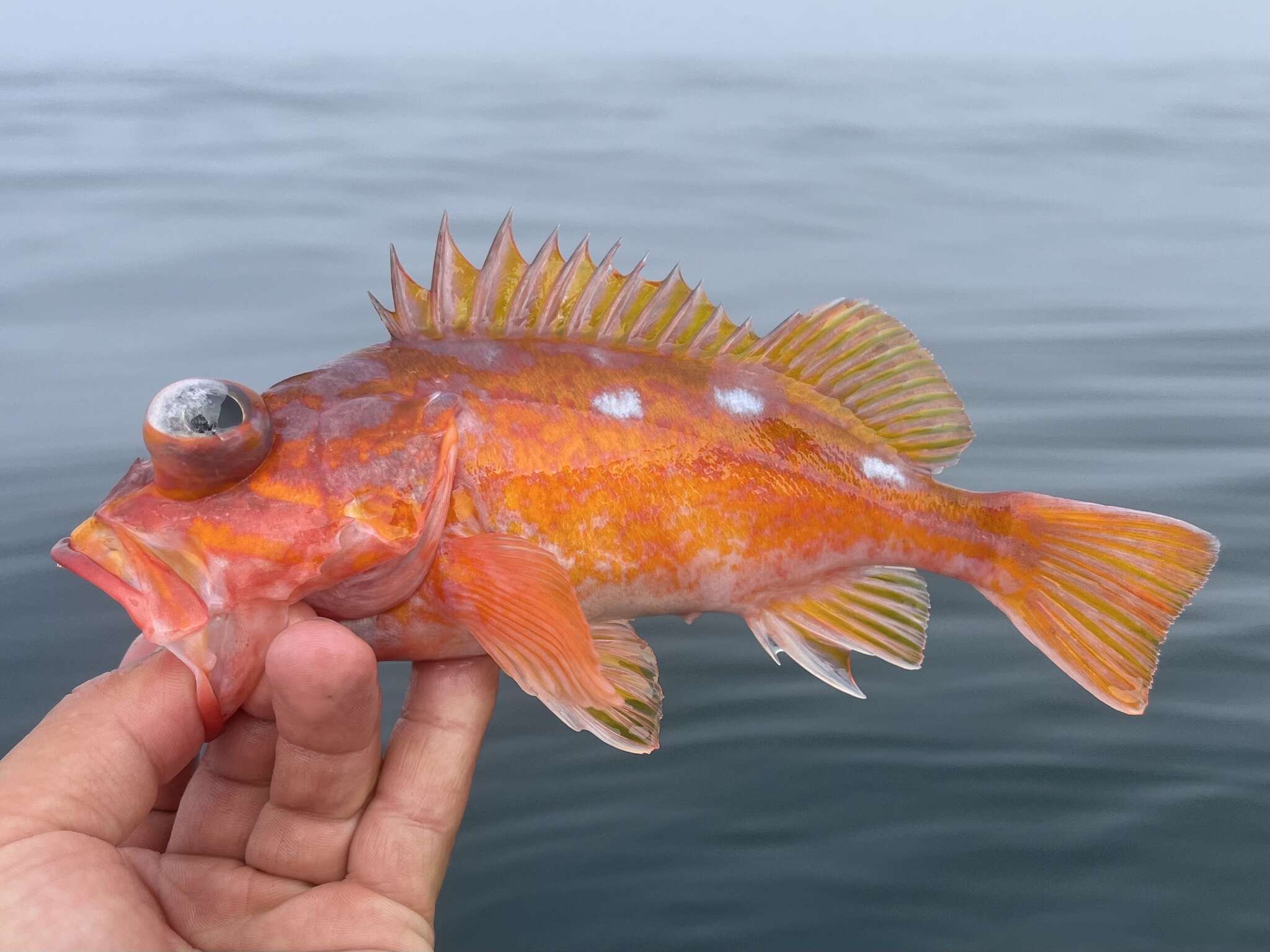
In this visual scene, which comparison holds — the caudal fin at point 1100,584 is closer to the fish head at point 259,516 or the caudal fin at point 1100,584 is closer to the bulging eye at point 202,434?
the fish head at point 259,516

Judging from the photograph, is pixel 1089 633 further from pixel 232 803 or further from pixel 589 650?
pixel 232 803

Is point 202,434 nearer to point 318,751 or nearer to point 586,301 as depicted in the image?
point 318,751

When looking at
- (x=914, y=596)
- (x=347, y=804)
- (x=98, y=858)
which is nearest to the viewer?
(x=98, y=858)

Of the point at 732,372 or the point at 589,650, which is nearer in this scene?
the point at 589,650

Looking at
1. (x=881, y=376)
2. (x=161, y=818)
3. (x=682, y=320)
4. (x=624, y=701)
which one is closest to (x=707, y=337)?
(x=682, y=320)

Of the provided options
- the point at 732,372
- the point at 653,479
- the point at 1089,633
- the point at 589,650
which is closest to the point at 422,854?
the point at 589,650
